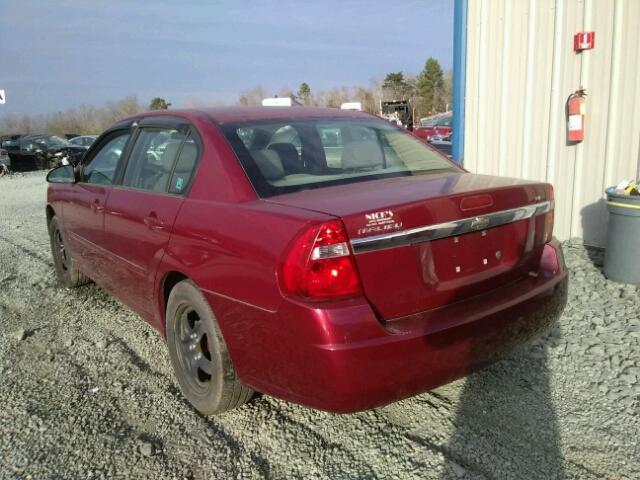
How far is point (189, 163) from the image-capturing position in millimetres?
3137

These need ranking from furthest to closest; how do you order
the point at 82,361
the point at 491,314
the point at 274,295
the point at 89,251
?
the point at 89,251 → the point at 82,361 → the point at 491,314 → the point at 274,295

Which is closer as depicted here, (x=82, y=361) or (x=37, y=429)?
(x=37, y=429)

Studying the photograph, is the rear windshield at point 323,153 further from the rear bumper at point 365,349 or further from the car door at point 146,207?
the rear bumper at point 365,349

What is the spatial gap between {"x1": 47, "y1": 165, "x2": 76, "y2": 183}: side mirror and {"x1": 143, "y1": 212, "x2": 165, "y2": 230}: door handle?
67.6 inches

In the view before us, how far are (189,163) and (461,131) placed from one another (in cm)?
462

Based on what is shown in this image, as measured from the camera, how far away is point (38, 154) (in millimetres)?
24906

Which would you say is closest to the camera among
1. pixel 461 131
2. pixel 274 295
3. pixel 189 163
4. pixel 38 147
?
pixel 274 295

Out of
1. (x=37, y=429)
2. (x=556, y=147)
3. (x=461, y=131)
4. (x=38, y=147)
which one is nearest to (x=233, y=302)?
(x=37, y=429)

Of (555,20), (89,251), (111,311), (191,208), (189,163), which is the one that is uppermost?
(555,20)

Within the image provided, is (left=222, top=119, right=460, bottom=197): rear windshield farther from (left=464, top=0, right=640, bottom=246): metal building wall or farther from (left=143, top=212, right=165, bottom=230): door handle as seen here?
(left=464, top=0, right=640, bottom=246): metal building wall

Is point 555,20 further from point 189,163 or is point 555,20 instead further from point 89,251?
point 89,251

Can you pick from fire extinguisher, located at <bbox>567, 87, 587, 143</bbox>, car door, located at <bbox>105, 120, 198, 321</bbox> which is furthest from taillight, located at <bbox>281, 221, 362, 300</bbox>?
fire extinguisher, located at <bbox>567, 87, 587, 143</bbox>

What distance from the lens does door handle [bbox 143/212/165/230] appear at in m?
3.13

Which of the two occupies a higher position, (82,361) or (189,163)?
(189,163)
